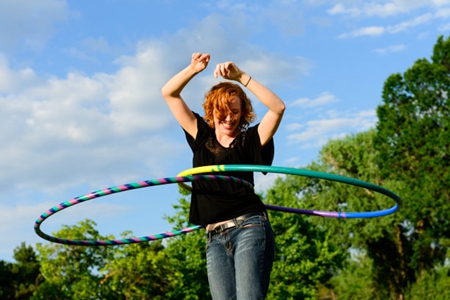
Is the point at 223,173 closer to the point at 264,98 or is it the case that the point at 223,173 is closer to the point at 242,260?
the point at 264,98

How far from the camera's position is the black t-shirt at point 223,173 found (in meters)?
5.07

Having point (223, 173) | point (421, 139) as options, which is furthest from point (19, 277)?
point (223, 173)

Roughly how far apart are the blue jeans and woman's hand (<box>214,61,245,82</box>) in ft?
3.78

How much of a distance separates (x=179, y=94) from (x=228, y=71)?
66 centimetres

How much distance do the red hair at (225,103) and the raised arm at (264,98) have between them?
139 mm

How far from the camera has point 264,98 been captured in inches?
204

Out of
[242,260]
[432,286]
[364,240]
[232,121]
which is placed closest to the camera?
[242,260]

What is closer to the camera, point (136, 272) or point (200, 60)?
point (200, 60)

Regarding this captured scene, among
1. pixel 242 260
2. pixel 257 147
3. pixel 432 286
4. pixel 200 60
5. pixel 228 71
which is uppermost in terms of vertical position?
pixel 200 60

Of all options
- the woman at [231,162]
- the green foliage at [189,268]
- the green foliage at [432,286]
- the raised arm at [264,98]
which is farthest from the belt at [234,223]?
the green foliage at [432,286]

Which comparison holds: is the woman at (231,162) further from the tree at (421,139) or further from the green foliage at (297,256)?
the tree at (421,139)

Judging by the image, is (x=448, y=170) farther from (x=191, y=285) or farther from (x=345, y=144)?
(x=191, y=285)

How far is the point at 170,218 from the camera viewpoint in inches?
1282

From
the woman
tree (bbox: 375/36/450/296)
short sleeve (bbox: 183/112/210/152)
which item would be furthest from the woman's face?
tree (bbox: 375/36/450/296)
